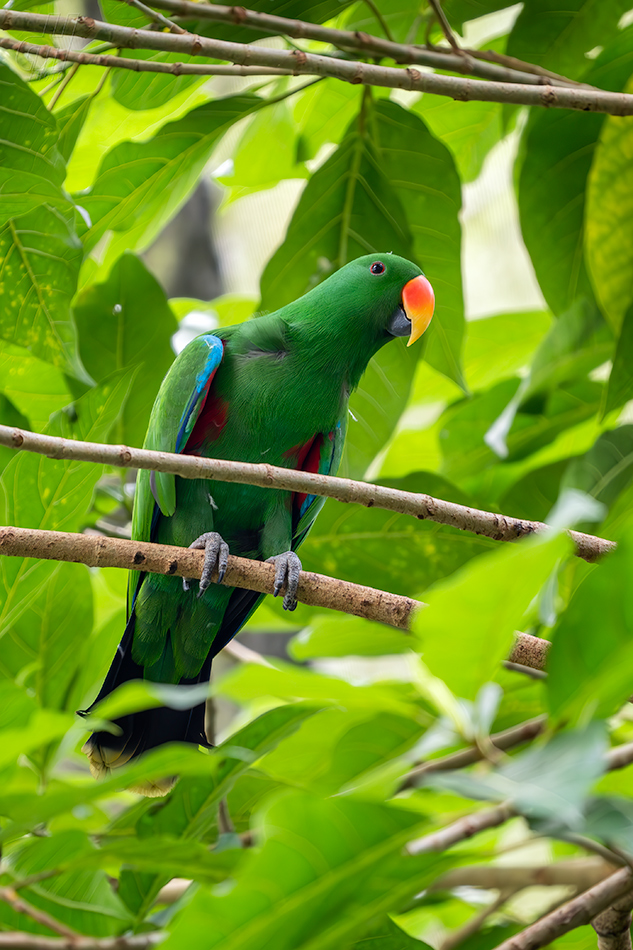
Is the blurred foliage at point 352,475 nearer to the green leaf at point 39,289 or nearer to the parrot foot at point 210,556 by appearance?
the green leaf at point 39,289

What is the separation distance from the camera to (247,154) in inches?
83.1

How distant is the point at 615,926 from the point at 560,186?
1.48m

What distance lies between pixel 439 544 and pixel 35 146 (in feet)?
3.42

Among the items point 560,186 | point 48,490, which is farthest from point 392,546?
point 560,186

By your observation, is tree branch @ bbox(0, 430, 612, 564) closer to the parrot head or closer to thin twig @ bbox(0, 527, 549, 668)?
thin twig @ bbox(0, 527, 549, 668)

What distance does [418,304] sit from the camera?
1.75 meters

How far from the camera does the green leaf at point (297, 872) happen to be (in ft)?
2.02

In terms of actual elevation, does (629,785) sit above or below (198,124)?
below

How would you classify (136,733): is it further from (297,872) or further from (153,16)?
(153,16)

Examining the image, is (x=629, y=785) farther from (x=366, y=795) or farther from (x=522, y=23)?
(x=522, y=23)

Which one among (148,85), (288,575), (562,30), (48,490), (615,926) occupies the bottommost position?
(615,926)

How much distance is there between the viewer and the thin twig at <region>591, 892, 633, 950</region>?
1.18 metres

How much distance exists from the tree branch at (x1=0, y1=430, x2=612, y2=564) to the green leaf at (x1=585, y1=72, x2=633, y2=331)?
2.34 ft

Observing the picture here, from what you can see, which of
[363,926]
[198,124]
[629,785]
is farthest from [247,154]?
[363,926]
